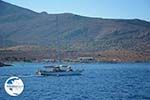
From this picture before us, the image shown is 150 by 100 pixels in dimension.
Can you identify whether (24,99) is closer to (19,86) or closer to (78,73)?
(19,86)

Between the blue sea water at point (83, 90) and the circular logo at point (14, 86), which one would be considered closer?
the circular logo at point (14, 86)

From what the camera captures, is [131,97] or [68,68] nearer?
[131,97]

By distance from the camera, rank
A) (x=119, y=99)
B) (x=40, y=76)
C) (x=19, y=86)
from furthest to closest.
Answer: (x=40, y=76)
(x=119, y=99)
(x=19, y=86)

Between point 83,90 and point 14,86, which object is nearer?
point 14,86

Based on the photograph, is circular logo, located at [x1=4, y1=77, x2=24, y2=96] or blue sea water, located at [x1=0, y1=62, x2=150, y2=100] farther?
blue sea water, located at [x1=0, y1=62, x2=150, y2=100]

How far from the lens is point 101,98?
6425 cm

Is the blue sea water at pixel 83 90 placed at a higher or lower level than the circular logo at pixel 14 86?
lower

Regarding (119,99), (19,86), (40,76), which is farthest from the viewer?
(40,76)

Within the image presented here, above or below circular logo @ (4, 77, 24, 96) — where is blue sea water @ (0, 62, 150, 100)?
below

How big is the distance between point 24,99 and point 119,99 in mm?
14431

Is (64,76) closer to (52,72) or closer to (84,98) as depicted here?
(52,72)

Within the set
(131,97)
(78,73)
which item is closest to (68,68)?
(78,73)

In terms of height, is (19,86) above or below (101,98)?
above

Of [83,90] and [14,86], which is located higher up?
[14,86]
